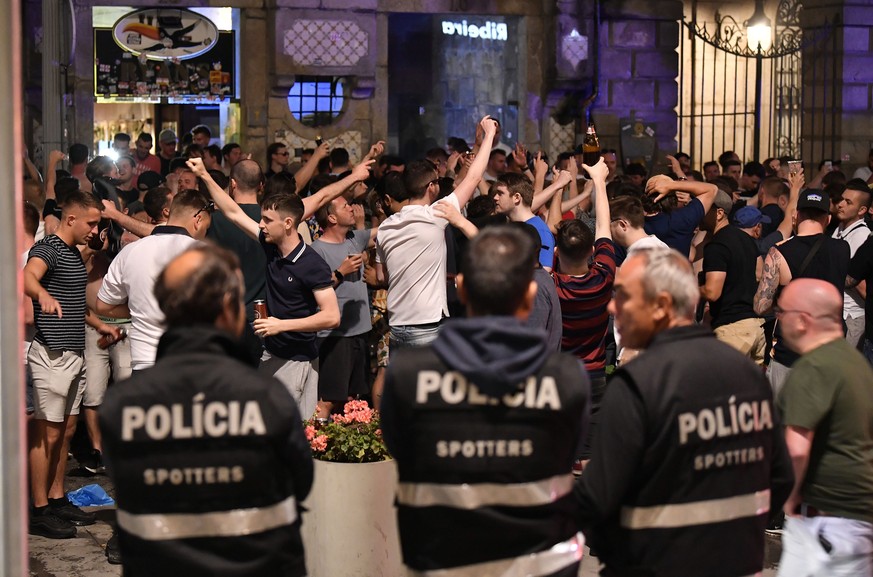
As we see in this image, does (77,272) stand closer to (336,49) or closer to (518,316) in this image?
(518,316)

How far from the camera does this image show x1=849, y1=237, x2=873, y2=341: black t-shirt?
327 inches

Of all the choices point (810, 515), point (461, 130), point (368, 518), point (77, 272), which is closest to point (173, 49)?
point (461, 130)

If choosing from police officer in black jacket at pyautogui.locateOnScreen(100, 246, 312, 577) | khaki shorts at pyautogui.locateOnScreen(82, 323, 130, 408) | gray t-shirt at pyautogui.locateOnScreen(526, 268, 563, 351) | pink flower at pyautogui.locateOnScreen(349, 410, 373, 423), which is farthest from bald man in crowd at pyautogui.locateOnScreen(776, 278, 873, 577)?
khaki shorts at pyautogui.locateOnScreen(82, 323, 130, 408)

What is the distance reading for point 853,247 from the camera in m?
9.33

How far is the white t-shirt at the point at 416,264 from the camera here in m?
7.59

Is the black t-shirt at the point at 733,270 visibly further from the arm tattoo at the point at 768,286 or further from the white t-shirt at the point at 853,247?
the white t-shirt at the point at 853,247

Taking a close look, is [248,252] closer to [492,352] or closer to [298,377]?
[298,377]

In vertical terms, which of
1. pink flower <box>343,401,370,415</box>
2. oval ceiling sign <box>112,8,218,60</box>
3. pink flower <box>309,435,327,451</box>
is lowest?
pink flower <box>309,435,327,451</box>

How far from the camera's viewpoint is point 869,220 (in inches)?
389

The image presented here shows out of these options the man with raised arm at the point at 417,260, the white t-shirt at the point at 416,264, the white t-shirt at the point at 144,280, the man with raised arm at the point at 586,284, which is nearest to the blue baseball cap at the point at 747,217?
the man with raised arm at the point at 586,284

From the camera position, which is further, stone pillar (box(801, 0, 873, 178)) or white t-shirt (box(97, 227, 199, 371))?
stone pillar (box(801, 0, 873, 178))

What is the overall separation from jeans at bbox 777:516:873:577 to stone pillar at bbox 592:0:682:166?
1264cm

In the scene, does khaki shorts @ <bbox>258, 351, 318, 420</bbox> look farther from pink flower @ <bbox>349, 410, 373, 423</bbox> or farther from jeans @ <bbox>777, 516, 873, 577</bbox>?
jeans @ <bbox>777, 516, 873, 577</bbox>

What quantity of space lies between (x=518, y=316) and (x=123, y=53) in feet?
41.2
